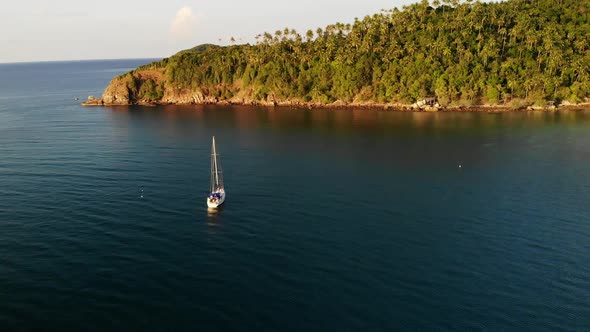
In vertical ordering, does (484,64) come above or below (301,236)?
above

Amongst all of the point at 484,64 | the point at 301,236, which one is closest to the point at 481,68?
the point at 484,64

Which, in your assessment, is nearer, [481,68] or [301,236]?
[301,236]

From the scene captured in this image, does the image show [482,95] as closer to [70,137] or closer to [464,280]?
[464,280]

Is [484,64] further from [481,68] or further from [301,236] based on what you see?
[301,236]

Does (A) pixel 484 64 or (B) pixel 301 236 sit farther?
(A) pixel 484 64

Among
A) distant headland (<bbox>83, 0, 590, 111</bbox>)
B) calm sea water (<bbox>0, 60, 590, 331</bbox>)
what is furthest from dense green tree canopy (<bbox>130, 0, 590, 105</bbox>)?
calm sea water (<bbox>0, 60, 590, 331</bbox>)

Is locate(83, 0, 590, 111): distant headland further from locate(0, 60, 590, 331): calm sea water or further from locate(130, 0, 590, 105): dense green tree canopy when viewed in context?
locate(0, 60, 590, 331): calm sea water

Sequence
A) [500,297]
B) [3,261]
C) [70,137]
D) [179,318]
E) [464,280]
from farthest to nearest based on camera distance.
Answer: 1. [70,137]
2. [3,261]
3. [464,280]
4. [500,297]
5. [179,318]

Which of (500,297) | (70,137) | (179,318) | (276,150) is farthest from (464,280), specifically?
(70,137)
